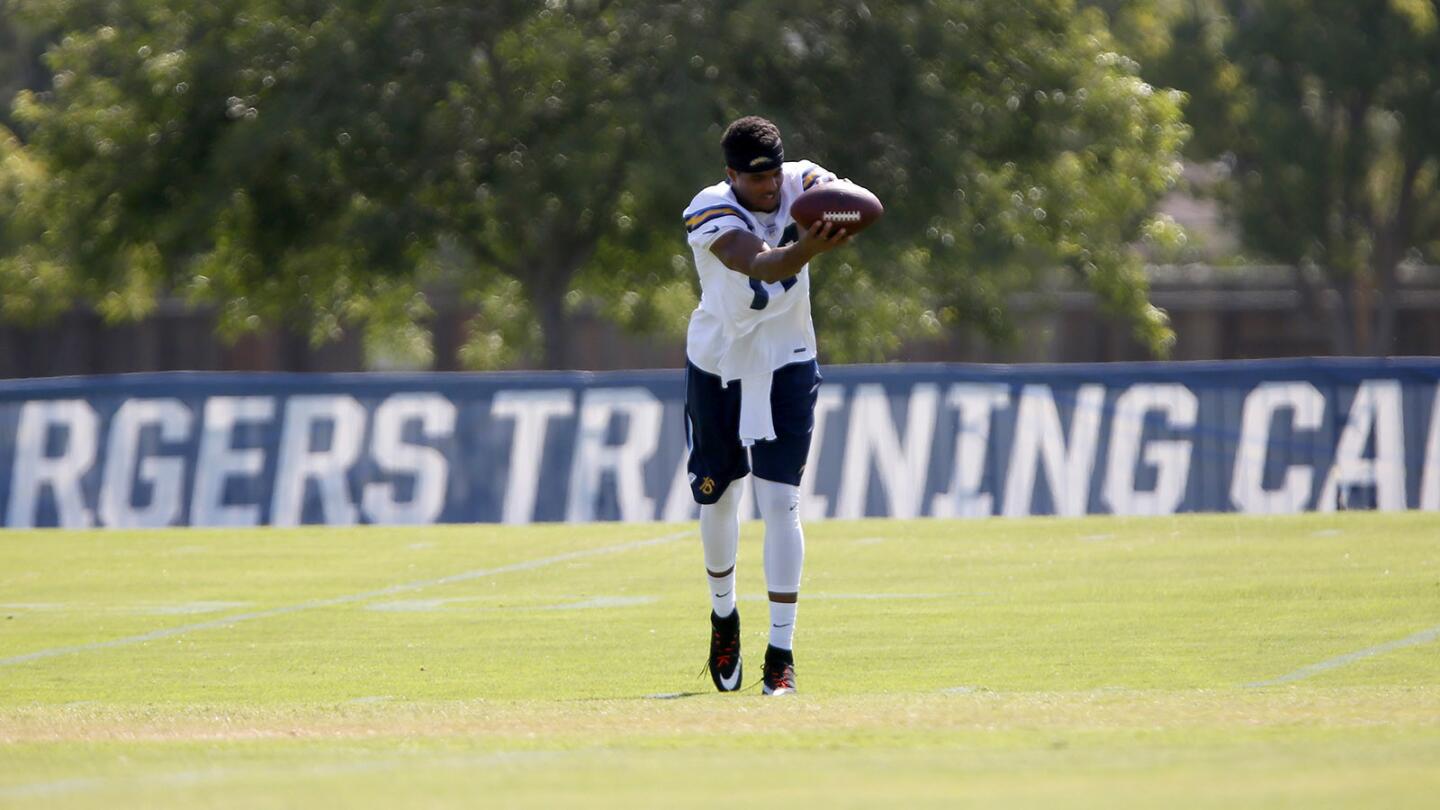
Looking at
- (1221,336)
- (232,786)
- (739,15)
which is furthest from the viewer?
(1221,336)

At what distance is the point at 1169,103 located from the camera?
94.9 feet

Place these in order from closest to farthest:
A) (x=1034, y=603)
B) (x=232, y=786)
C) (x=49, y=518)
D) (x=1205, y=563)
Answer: (x=232, y=786), (x=1034, y=603), (x=1205, y=563), (x=49, y=518)

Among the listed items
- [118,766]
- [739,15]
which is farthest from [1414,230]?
[118,766]

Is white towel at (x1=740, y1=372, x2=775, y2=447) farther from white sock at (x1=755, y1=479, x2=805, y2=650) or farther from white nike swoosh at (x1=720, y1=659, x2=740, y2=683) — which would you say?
white nike swoosh at (x1=720, y1=659, x2=740, y2=683)

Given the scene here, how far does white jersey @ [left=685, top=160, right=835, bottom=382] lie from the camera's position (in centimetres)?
782

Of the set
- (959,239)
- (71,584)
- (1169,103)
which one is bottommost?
(71,584)

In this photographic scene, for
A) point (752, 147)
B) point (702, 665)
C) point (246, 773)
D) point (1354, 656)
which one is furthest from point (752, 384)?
point (246, 773)

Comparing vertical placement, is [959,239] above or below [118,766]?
above

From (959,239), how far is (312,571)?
611 inches

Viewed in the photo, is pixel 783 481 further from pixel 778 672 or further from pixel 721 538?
pixel 778 672

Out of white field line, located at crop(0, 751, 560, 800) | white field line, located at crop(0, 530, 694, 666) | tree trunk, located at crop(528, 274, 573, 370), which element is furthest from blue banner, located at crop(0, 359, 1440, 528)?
tree trunk, located at crop(528, 274, 573, 370)

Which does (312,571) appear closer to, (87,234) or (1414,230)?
(87,234)

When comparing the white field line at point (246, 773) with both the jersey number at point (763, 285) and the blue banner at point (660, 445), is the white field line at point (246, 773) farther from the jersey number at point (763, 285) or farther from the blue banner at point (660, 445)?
the blue banner at point (660, 445)

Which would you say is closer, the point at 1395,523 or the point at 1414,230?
the point at 1395,523
